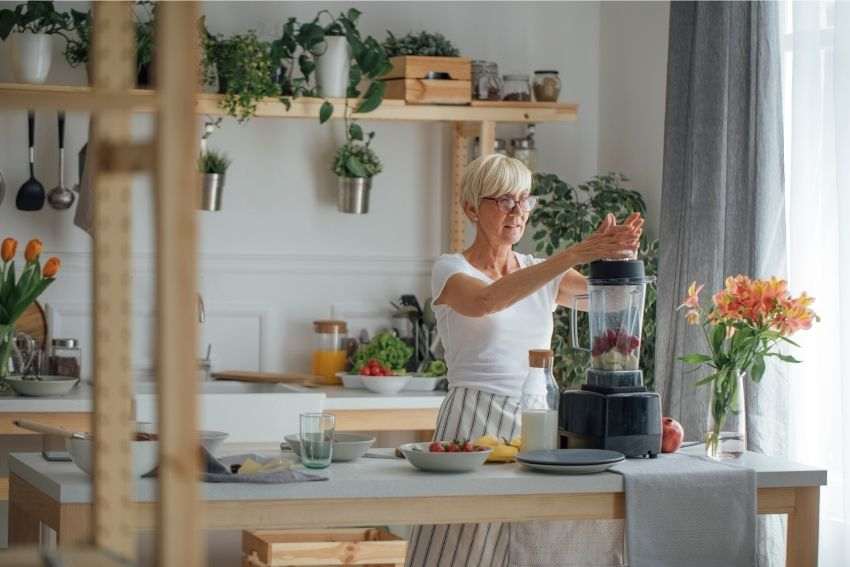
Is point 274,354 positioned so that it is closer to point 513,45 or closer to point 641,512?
point 513,45

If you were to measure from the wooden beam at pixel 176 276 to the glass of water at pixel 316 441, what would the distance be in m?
1.58

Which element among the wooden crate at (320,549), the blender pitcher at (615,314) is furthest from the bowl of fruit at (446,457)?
the wooden crate at (320,549)

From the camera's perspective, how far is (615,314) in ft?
10.0

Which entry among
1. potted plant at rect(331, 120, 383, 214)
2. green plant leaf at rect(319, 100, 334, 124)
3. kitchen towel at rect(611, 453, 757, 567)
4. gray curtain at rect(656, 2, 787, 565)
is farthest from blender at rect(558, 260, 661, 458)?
potted plant at rect(331, 120, 383, 214)

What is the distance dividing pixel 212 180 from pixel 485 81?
1.06m

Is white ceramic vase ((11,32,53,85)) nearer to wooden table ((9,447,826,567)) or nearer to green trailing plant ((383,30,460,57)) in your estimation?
green trailing plant ((383,30,460,57))

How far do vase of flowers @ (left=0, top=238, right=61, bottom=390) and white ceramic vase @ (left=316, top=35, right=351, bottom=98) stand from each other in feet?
3.70

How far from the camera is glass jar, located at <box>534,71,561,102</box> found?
5.11m

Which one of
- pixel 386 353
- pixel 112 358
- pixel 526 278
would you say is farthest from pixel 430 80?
pixel 112 358

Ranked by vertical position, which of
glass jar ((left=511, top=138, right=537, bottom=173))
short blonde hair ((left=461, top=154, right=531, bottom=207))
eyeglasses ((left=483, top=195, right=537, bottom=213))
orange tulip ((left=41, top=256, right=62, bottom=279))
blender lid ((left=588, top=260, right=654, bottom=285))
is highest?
glass jar ((left=511, top=138, right=537, bottom=173))

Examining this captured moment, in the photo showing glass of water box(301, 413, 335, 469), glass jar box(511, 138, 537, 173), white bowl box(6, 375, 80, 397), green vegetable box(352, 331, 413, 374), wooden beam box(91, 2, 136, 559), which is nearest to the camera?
wooden beam box(91, 2, 136, 559)

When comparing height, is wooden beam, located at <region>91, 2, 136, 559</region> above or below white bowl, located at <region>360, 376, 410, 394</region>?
above

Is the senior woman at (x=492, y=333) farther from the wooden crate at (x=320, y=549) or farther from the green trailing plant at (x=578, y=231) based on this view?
the green trailing plant at (x=578, y=231)

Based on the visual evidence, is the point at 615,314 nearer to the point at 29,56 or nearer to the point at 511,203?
the point at 511,203
